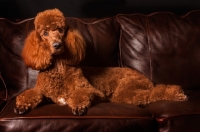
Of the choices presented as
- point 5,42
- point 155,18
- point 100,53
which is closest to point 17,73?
point 5,42

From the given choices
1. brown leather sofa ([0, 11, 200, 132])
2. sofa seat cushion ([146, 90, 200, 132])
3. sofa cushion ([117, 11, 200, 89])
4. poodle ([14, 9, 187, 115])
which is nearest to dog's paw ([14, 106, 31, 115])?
poodle ([14, 9, 187, 115])

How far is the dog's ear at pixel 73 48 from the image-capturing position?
4.68 feet

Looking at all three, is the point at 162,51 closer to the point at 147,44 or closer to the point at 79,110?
the point at 147,44

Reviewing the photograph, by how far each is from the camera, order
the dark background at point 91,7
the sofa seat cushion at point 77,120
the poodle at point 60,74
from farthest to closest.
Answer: the dark background at point 91,7
the poodle at point 60,74
the sofa seat cushion at point 77,120

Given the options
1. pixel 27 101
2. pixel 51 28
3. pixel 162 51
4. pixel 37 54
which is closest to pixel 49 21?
pixel 51 28

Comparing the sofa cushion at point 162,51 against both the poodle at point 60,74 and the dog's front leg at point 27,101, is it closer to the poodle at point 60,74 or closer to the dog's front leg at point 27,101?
the poodle at point 60,74

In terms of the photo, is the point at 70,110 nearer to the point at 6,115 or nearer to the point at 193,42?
the point at 6,115

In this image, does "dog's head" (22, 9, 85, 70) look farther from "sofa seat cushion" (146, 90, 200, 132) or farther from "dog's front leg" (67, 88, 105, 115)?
"sofa seat cushion" (146, 90, 200, 132)

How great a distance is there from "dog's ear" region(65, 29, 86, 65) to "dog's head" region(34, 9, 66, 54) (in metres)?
0.03

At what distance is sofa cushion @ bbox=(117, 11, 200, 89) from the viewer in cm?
189

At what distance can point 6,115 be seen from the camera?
1268mm

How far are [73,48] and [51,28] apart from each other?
14 centimetres

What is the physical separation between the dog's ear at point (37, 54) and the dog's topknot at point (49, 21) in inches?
2.1

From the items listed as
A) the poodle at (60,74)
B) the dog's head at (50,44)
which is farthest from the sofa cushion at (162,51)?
the dog's head at (50,44)
